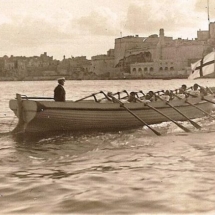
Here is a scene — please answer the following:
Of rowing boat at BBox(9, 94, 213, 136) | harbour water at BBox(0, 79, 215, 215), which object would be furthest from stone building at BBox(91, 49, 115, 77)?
harbour water at BBox(0, 79, 215, 215)

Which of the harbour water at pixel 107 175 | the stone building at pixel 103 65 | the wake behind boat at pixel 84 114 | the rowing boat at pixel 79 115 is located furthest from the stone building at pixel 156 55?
the harbour water at pixel 107 175

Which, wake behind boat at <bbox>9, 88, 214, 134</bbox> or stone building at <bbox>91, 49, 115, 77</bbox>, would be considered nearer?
wake behind boat at <bbox>9, 88, 214, 134</bbox>

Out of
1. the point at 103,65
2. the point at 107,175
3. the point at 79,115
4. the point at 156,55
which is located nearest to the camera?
the point at 107,175

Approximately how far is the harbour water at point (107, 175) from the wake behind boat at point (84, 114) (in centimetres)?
51

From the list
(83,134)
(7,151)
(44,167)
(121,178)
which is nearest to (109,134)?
(83,134)

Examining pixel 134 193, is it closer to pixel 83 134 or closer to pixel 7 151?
pixel 7 151

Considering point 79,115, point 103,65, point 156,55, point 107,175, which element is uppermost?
point 156,55

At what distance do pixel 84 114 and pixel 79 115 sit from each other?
0.18 meters

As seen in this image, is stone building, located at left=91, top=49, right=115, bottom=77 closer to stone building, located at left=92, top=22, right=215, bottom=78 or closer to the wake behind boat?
stone building, located at left=92, top=22, right=215, bottom=78

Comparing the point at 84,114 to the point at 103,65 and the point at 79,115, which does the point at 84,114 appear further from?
the point at 103,65

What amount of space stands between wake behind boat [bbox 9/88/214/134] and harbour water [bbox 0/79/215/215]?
19.9 inches

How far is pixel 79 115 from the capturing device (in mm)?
14180

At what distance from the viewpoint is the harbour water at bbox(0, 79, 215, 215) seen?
6.94 metres

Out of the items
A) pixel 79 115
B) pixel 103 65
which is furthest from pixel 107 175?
pixel 103 65
